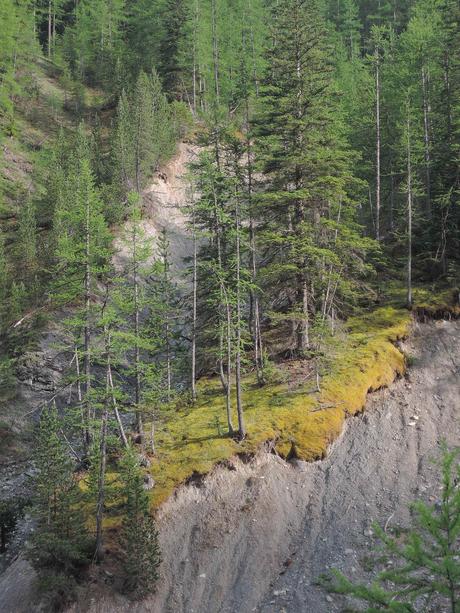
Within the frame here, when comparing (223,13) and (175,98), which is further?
(223,13)

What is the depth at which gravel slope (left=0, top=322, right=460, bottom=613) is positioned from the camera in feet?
45.4

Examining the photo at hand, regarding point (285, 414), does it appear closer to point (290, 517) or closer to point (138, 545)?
point (290, 517)

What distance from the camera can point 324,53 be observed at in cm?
2298

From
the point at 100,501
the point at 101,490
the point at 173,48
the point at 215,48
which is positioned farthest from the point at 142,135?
the point at 100,501

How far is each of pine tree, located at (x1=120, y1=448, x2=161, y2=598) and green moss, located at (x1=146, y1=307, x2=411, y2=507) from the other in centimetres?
204

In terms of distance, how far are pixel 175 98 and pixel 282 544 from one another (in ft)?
154

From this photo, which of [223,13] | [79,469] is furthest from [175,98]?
[79,469]

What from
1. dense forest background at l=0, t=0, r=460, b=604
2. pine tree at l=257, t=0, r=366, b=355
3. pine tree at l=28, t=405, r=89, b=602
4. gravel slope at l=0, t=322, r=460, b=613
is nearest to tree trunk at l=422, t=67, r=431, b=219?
dense forest background at l=0, t=0, r=460, b=604

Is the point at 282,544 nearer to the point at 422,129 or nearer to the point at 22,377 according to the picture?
the point at 22,377

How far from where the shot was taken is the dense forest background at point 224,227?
18.4 m

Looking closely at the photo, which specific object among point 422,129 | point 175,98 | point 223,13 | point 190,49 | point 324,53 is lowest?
point 422,129

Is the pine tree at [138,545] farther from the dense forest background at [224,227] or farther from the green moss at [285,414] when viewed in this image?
the green moss at [285,414]

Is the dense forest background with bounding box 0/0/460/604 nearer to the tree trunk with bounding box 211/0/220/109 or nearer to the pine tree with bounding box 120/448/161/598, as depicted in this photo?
the pine tree with bounding box 120/448/161/598

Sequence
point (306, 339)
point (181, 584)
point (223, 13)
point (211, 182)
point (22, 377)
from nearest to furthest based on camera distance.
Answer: point (181, 584) → point (211, 182) → point (306, 339) → point (22, 377) → point (223, 13)
